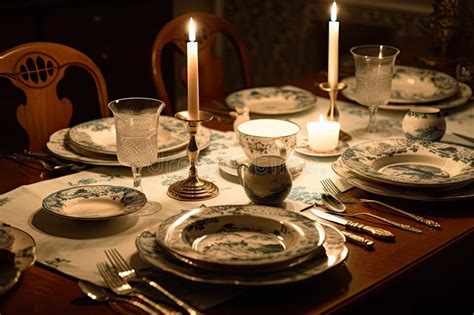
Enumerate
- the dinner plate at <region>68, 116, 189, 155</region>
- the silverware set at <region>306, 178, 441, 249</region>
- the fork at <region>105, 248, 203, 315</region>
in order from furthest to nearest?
the dinner plate at <region>68, 116, 189, 155</region> → the silverware set at <region>306, 178, 441, 249</region> → the fork at <region>105, 248, 203, 315</region>

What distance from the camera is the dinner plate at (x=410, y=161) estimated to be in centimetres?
160

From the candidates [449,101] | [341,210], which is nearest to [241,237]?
[341,210]

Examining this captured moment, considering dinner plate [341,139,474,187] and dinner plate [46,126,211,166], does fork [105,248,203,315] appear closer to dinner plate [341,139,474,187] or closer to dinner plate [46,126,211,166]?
dinner plate [46,126,211,166]

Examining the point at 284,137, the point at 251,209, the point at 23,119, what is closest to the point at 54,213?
the point at 251,209

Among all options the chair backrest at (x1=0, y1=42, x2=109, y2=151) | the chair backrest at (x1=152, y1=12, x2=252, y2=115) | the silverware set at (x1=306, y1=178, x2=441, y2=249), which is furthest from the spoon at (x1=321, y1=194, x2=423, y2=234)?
the chair backrest at (x1=152, y1=12, x2=252, y2=115)

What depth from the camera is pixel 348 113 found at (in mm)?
2141

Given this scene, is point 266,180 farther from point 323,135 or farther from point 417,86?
point 417,86

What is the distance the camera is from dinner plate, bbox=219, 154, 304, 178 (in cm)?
169

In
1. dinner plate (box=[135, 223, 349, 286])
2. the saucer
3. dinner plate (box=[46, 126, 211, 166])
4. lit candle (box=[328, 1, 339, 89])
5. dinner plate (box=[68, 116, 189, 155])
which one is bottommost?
the saucer

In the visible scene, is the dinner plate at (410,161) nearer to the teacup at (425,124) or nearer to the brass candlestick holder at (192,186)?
the teacup at (425,124)

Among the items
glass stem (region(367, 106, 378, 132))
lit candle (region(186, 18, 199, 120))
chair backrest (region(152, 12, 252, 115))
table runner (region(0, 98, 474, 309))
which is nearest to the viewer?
table runner (region(0, 98, 474, 309))

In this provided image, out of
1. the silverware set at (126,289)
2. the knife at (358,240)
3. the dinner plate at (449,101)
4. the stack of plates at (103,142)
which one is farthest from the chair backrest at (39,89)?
the knife at (358,240)

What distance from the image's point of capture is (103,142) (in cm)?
184

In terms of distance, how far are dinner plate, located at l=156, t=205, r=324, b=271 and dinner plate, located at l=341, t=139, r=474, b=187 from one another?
31 centimetres
